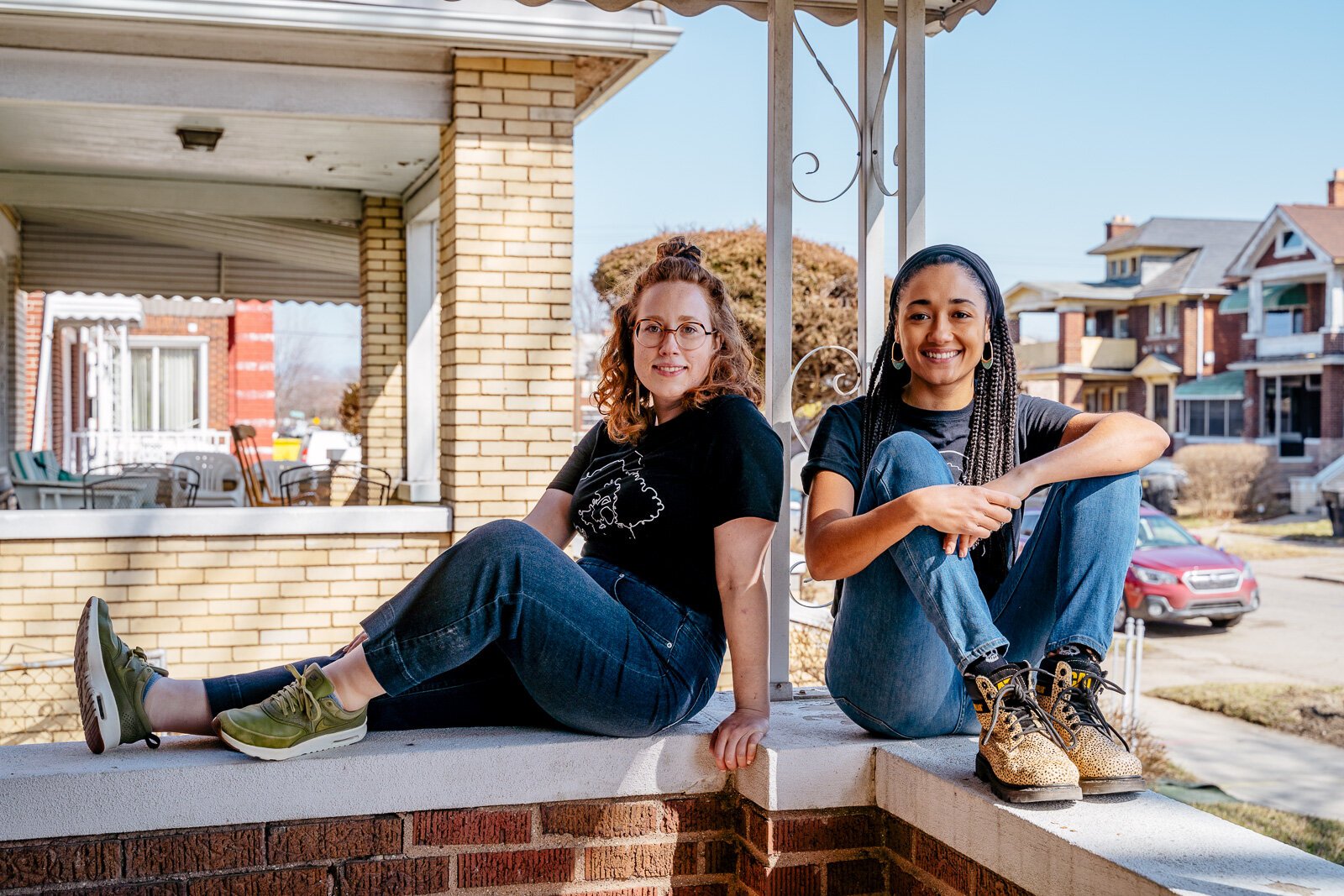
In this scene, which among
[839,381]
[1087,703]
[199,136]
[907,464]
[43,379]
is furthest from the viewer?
[43,379]

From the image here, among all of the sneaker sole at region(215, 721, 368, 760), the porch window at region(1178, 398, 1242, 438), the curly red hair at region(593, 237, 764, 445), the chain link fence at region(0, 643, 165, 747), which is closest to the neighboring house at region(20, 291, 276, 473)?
the chain link fence at region(0, 643, 165, 747)

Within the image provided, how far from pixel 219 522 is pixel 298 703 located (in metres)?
4.31

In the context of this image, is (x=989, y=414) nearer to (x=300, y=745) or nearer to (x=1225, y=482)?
(x=300, y=745)

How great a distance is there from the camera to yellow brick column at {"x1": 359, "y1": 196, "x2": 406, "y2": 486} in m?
9.68

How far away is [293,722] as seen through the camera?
228 cm

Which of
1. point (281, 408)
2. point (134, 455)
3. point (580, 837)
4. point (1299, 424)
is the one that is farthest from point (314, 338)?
point (580, 837)

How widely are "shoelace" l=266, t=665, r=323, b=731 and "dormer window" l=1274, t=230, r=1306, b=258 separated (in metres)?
40.6

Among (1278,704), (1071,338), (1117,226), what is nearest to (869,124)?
(1278,704)

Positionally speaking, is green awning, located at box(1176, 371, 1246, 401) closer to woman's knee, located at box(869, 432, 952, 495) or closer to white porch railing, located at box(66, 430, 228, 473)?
white porch railing, located at box(66, 430, 228, 473)

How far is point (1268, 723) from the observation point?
10383mm

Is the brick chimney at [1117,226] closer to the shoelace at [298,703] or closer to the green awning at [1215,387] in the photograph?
the green awning at [1215,387]

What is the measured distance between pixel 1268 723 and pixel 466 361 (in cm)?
768

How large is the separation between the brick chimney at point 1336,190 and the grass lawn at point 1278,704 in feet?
110

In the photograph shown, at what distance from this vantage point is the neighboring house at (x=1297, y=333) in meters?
36.4
